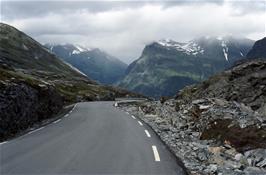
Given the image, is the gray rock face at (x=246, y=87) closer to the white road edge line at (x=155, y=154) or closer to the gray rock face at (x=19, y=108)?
the white road edge line at (x=155, y=154)

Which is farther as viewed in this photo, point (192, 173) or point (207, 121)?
point (207, 121)

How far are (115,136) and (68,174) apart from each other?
928 centimetres

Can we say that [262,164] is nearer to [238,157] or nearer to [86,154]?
[238,157]

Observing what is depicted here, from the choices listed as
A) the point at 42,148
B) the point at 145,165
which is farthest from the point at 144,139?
the point at 145,165

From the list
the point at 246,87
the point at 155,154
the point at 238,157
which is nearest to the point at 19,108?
the point at 155,154

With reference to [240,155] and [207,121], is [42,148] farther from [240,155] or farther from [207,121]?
[207,121]

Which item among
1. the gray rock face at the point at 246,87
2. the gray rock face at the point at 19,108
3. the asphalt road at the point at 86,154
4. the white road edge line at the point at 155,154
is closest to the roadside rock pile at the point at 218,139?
the white road edge line at the point at 155,154

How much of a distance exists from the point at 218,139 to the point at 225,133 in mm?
499

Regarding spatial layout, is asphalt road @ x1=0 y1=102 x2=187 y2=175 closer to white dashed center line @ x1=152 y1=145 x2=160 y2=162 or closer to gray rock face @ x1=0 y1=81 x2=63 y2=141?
white dashed center line @ x1=152 y1=145 x2=160 y2=162

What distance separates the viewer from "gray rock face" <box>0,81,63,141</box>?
72.7ft

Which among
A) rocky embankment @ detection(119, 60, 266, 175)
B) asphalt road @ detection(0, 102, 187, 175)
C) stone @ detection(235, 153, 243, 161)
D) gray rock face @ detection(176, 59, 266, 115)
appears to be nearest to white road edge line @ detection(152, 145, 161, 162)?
asphalt road @ detection(0, 102, 187, 175)

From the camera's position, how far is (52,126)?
2556 centimetres

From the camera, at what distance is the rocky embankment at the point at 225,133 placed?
45.0ft

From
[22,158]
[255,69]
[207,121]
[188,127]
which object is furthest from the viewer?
[255,69]
